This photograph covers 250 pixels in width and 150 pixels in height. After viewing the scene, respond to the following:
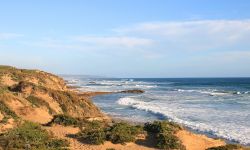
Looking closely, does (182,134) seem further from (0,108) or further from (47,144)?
(0,108)

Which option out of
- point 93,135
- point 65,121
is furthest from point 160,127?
point 65,121

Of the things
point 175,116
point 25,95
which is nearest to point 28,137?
point 25,95

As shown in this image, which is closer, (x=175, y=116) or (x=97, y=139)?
(x=97, y=139)

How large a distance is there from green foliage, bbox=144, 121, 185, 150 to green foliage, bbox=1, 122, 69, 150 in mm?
3812

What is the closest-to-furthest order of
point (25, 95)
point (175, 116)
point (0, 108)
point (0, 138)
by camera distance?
1. point (0, 138)
2. point (0, 108)
3. point (25, 95)
4. point (175, 116)

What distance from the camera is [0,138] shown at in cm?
1753

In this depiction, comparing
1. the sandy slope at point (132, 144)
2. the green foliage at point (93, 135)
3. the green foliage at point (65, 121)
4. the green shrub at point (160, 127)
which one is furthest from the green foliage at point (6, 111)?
the green shrub at point (160, 127)

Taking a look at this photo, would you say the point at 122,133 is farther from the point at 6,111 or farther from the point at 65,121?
the point at 6,111

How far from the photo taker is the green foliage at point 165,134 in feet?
60.8

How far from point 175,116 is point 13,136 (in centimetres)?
2300

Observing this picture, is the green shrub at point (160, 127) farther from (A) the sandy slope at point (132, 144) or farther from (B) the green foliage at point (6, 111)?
(B) the green foliage at point (6, 111)

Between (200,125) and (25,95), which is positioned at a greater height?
(25,95)

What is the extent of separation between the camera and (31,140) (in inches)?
703

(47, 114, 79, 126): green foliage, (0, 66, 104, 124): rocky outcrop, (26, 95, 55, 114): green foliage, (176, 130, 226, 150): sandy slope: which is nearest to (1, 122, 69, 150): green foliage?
(47, 114, 79, 126): green foliage
